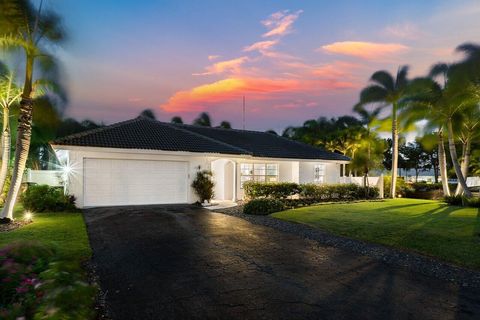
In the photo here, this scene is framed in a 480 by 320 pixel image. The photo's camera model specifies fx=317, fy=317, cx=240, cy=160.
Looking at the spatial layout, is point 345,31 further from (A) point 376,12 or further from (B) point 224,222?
(B) point 224,222

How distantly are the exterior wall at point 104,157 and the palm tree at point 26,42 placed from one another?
2741 mm

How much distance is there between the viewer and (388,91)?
26.8 meters

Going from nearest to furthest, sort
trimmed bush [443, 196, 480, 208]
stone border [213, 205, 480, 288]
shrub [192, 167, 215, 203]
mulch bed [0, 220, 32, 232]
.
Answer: stone border [213, 205, 480, 288]
mulch bed [0, 220, 32, 232]
shrub [192, 167, 215, 203]
trimmed bush [443, 196, 480, 208]

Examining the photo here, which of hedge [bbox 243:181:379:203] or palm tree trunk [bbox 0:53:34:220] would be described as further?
hedge [bbox 243:181:379:203]

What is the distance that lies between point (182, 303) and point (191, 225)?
6.43 metres

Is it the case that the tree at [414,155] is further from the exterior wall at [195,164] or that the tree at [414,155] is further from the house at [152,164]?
the house at [152,164]

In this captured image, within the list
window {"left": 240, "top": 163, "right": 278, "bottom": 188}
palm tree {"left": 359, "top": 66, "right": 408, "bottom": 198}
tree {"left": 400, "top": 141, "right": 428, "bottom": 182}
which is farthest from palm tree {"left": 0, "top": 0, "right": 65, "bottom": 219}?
tree {"left": 400, "top": 141, "right": 428, "bottom": 182}

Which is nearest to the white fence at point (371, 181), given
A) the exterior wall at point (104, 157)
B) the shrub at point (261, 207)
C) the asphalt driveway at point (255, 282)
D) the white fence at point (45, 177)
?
the shrub at point (261, 207)

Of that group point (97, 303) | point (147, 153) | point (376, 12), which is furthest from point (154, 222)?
point (376, 12)

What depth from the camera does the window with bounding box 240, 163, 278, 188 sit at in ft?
67.8

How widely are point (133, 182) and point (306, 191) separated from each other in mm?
10314

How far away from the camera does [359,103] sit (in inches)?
1080

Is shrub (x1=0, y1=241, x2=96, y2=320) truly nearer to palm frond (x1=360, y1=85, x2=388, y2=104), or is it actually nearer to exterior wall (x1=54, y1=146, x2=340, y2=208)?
exterior wall (x1=54, y1=146, x2=340, y2=208)

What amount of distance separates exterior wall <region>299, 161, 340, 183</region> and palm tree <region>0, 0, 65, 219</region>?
16845mm
